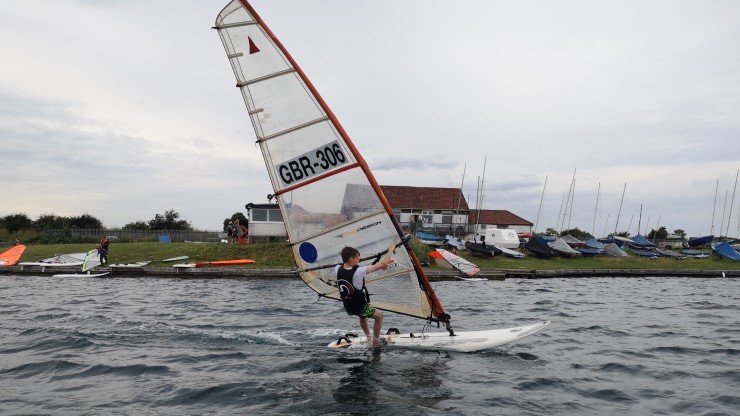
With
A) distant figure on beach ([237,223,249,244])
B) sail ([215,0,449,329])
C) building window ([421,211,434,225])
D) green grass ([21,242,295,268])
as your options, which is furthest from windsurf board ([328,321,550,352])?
building window ([421,211,434,225])

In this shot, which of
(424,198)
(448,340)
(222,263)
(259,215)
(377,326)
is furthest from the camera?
(424,198)

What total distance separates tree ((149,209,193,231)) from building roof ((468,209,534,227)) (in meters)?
36.1

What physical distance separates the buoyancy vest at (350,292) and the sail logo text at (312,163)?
67.7 inches

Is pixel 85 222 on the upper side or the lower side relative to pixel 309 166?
lower

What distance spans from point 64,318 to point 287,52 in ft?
30.3

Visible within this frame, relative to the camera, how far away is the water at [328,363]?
7.02m

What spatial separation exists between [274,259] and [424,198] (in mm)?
35595

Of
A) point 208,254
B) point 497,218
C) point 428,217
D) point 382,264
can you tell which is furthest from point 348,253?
point 497,218

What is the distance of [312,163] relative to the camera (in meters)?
9.22

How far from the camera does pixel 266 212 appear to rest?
37.2m

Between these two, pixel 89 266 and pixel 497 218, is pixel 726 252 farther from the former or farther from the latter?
pixel 89 266

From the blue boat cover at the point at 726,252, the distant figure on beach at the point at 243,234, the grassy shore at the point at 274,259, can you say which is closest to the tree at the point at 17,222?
the grassy shore at the point at 274,259

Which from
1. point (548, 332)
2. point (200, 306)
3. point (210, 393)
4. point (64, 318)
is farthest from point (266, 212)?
point (210, 393)

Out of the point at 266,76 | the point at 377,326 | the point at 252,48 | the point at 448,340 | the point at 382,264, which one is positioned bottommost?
the point at 448,340
